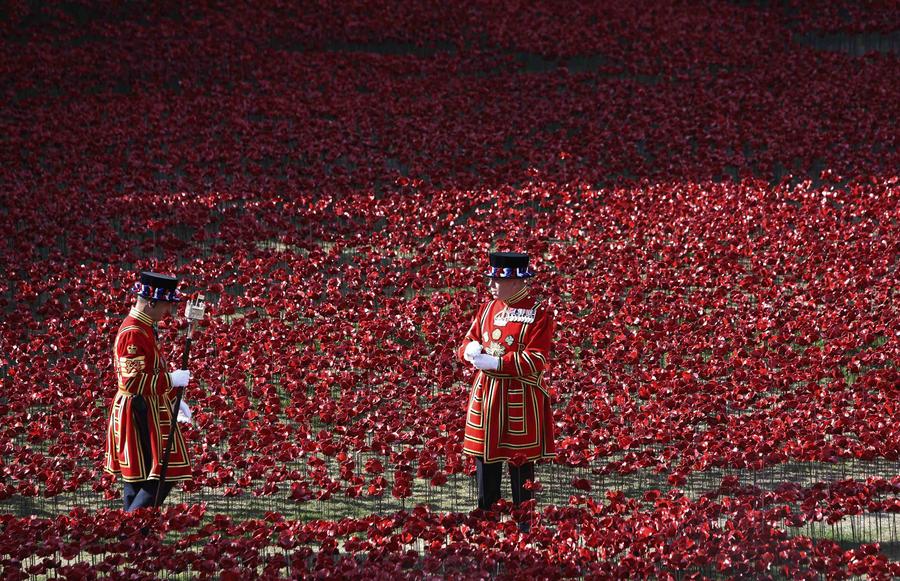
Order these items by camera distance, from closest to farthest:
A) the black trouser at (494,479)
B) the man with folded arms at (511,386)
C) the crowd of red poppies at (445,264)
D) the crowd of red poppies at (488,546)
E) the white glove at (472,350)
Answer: the crowd of red poppies at (488,546) → the crowd of red poppies at (445,264) → the white glove at (472,350) → the man with folded arms at (511,386) → the black trouser at (494,479)

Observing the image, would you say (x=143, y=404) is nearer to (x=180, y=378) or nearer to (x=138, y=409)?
(x=138, y=409)

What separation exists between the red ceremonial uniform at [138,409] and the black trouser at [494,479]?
2004 millimetres

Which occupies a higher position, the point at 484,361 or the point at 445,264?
the point at 445,264

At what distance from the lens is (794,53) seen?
22125 mm

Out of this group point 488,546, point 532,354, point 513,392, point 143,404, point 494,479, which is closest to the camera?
point 488,546

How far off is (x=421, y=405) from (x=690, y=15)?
1649 cm

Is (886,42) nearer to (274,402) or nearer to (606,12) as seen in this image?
(606,12)

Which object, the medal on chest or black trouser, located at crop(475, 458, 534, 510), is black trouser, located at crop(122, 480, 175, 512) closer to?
black trouser, located at crop(475, 458, 534, 510)

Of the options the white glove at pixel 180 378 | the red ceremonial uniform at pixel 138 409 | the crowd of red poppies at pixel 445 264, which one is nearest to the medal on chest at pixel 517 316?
the crowd of red poppies at pixel 445 264

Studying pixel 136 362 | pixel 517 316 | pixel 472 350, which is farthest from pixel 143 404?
pixel 517 316

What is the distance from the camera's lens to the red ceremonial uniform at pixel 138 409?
726cm

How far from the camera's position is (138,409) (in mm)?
7309

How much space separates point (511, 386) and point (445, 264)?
6073 mm

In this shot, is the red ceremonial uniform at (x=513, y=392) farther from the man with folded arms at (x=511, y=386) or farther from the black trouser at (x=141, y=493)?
the black trouser at (x=141, y=493)
